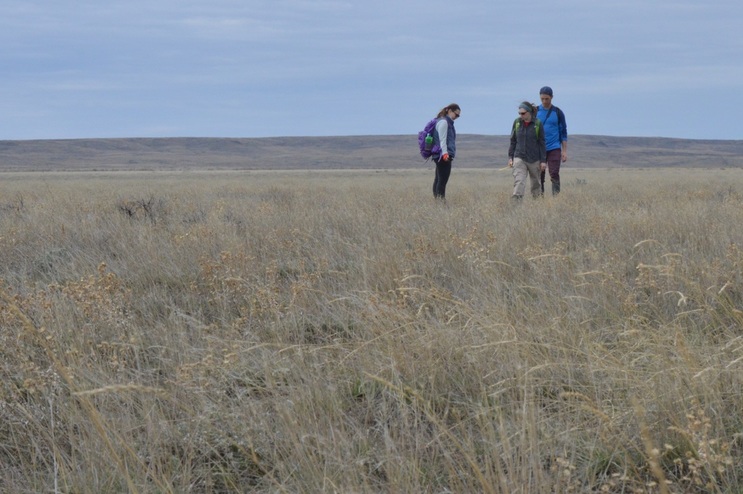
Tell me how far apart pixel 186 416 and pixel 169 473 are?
47cm

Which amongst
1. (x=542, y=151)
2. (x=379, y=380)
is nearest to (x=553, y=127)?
(x=542, y=151)

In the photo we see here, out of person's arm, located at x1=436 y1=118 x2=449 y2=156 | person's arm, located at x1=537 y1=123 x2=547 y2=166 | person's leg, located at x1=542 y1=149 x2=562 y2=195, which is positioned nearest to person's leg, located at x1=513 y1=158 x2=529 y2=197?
person's arm, located at x1=537 y1=123 x2=547 y2=166

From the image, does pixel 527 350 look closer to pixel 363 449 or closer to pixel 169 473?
pixel 363 449

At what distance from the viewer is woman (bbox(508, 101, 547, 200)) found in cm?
1045

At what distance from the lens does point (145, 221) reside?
340 inches

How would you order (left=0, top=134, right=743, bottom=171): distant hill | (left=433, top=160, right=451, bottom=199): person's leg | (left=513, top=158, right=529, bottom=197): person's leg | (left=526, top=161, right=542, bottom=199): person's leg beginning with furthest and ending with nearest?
(left=0, top=134, right=743, bottom=171): distant hill
(left=433, top=160, right=451, bottom=199): person's leg
(left=526, top=161, right=542, bottom=199): person's leg
(left=513, top=158, right=529, bottom=197): person's leg

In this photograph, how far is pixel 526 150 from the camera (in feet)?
34.7

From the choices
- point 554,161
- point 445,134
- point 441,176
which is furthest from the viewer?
point 441,176

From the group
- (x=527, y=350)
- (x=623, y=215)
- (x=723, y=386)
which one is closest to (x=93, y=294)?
(x=527, y=350)

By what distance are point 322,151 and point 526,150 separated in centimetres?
11875

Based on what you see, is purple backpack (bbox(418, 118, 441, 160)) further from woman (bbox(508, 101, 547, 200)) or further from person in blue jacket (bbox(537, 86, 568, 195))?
person in blue jacket (bbox(537, 86, 568, 195))

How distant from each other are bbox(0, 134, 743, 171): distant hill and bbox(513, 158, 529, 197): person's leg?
294 ft

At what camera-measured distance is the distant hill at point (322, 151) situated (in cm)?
10544

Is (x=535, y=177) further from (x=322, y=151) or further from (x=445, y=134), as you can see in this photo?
(x=322, y=151)
